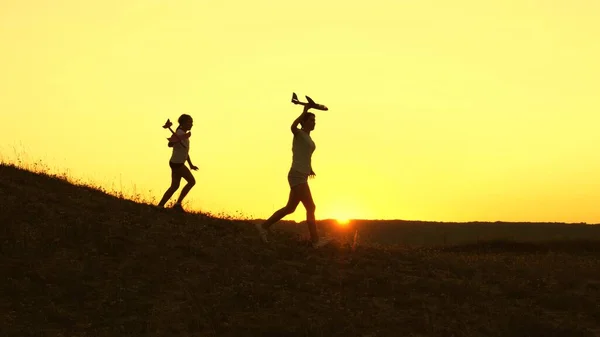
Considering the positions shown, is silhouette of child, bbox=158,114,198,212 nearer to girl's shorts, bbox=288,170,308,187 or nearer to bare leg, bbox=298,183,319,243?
girl's shorts, bbox=288,170,308,187

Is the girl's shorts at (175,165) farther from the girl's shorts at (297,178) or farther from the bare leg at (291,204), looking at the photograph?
the girl's shorts at (297,178)

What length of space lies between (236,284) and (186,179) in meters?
5.11

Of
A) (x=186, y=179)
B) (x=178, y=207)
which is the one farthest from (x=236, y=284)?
(x=178, y=207)

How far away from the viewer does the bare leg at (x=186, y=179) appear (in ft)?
51.4

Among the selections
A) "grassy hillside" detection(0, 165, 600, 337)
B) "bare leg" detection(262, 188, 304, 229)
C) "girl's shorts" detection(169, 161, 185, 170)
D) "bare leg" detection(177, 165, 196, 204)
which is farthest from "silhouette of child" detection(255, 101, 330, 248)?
"girl's shorts" detection(169, 161, 185, 170)

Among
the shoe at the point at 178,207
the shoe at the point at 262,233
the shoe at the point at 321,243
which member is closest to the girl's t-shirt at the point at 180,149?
the shoe at the point at 178,207

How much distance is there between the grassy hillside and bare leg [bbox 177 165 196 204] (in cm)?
84

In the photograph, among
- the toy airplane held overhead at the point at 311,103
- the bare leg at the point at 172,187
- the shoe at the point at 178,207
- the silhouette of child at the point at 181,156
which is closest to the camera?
the toy airplane held overhead at the point at 311,103

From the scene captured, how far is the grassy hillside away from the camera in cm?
959

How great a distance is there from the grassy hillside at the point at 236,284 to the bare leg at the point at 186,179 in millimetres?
837

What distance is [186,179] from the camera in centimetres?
1576

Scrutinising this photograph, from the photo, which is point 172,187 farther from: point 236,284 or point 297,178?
point 236,284

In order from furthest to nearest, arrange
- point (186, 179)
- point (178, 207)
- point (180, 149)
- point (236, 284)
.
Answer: point (178, 207) < point (186, 179) < point (180, 149) < point (236, 284)

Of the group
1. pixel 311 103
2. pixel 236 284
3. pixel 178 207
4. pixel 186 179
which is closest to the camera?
pixel 236 284
